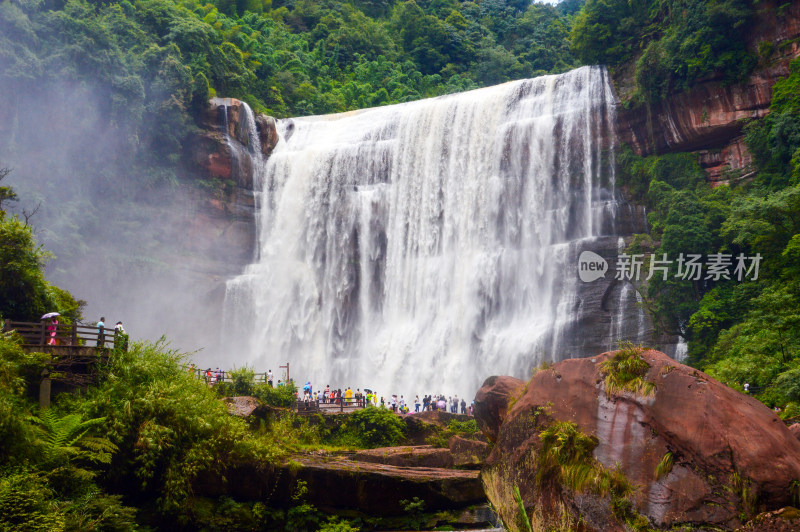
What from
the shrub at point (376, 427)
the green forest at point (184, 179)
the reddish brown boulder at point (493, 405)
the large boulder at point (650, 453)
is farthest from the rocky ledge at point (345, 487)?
the shrub at point (376, 427)

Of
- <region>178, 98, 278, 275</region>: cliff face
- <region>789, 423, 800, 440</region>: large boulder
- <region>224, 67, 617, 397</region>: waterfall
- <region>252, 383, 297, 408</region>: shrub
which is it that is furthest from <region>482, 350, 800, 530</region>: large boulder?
<region>178, 98, 278, 275</region>: cliff face

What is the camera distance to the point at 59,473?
46.4ft

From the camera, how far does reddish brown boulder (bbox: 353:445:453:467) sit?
802 inches

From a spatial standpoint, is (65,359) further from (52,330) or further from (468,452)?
(468,452)

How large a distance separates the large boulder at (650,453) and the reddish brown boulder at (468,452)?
8190mm

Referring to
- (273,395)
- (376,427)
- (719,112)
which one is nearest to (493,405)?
(376,427)

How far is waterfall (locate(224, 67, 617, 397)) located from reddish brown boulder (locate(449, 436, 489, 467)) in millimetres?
12064

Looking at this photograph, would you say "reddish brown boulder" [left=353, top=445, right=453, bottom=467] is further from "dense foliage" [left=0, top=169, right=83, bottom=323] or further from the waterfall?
the waterfall

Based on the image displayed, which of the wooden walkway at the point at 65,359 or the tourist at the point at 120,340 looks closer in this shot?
the wooden walkway at the point at 65,359

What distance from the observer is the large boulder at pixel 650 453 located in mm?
9820

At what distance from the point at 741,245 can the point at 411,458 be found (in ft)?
57.8

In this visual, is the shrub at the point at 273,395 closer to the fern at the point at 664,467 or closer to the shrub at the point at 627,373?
the shrub at the point at 627,373

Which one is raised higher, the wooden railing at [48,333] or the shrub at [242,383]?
the wooden railing at [48,333]

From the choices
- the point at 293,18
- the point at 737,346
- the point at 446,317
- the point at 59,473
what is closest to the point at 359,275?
the point at 446,317
